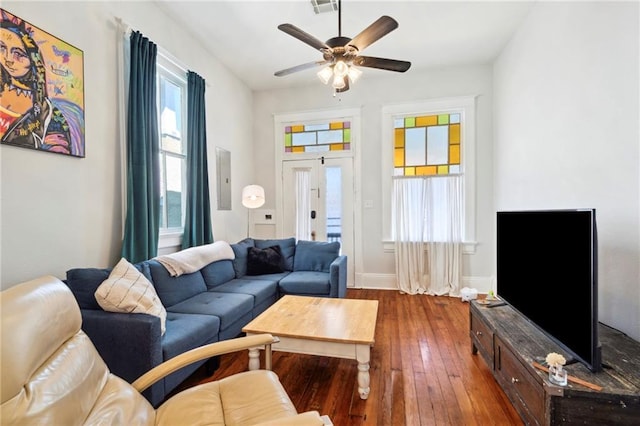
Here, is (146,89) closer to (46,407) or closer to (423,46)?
(46,407)

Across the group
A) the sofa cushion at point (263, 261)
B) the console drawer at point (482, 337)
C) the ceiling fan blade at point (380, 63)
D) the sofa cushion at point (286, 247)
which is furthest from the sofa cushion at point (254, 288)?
the ceiling fan blade at point (380, 63)

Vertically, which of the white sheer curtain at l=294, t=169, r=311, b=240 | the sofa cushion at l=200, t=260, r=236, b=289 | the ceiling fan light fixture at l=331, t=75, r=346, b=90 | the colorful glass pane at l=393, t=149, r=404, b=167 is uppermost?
the ceiling fan light fixture at l=331, t=75, r=346, b=90

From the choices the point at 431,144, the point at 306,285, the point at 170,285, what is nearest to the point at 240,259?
the point at 306,285

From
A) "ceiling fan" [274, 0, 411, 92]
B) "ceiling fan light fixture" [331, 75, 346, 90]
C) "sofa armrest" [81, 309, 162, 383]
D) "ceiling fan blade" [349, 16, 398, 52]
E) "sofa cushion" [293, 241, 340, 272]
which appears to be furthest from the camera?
"sofa cushion" [293, 241, 340, 272]

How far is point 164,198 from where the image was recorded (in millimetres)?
3201

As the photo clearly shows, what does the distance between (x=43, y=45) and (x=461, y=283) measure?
4.97 meters

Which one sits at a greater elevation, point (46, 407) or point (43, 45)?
point (43, 45)

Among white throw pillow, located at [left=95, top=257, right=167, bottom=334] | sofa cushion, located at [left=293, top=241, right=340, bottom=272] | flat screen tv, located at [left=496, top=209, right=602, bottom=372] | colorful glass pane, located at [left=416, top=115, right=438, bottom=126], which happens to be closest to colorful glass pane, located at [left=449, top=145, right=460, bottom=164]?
colorful glass pane, located at [left=416, top=115, right=438, bottom=126]

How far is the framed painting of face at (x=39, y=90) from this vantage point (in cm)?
177

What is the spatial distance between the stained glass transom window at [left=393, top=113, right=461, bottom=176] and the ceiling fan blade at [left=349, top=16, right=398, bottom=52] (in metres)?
2.45

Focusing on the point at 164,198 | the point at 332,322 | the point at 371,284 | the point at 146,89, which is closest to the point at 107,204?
the point at 164,198

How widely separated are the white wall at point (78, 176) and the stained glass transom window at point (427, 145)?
320cm

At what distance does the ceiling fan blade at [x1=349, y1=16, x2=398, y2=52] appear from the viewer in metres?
2.06

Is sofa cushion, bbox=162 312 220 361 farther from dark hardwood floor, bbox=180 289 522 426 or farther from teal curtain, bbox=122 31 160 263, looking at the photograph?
teal curtain, bbox=122 31 160 263
